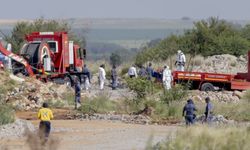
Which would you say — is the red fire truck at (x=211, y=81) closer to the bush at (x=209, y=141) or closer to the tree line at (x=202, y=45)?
the tree line at (x=202, y=45)

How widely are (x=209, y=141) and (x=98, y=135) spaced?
1300cm

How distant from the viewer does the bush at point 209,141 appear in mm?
18406

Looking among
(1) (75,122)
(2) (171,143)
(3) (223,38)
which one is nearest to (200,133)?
(2) (171,143)

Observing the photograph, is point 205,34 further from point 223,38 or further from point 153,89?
point 153,89

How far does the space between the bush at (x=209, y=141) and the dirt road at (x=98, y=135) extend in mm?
5276

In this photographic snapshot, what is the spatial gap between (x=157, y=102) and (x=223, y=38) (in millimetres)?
36098

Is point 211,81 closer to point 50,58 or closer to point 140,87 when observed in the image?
point 50,58

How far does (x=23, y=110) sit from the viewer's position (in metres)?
41.6

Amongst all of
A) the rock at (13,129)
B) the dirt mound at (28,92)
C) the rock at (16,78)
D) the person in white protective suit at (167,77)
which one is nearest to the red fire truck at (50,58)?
the rock at (16,78)

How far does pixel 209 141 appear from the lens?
60.9ft

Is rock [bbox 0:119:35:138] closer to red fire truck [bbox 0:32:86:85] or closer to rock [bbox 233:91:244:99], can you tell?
red fire truck [bbox 0:32:86:85]

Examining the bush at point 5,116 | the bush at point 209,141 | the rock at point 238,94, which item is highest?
the bush at point 209,141

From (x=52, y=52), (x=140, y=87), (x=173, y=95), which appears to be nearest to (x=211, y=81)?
(x=52, y=52)

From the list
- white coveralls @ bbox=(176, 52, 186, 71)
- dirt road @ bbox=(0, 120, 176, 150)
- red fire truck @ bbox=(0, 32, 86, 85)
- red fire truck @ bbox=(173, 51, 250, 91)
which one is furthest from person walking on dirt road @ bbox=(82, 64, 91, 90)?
dirt road @ bbox=(0, 120, 176, 150)
